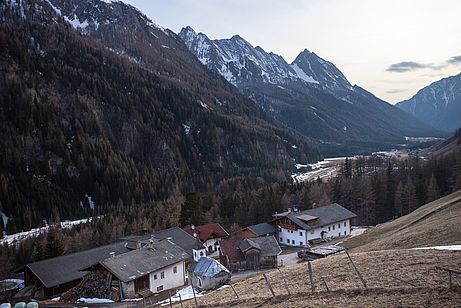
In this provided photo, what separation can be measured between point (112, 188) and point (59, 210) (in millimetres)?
27491

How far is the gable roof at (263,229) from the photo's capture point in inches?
3489

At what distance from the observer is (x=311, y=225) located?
284 feet

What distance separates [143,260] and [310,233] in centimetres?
3910

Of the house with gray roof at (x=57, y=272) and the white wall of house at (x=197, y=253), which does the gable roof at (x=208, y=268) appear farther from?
the white wall of house at (x=197, y=253)

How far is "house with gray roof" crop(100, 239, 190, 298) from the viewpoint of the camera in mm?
54344

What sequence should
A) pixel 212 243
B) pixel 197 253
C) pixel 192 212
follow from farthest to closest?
pixel 192 212
pixel 212 243
pixel 197 253

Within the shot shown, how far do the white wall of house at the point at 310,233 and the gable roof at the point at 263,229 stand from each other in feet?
5.83

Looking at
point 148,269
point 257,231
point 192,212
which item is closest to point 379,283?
point 148,269

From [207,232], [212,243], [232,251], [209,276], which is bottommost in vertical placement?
[212,243]

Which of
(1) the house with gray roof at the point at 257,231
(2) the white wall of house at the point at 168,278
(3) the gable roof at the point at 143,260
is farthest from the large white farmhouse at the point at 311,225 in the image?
(2) the white wall of house at the point at 168,278

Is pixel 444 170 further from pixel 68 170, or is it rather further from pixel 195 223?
pixel 68 170

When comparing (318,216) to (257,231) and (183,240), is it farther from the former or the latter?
(183,240)

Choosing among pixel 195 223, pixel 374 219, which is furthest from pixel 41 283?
pixel 374 219

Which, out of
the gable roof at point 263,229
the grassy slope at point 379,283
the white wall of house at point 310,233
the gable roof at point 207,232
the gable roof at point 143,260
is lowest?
the white wall of house at point 310,233
